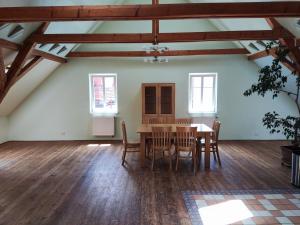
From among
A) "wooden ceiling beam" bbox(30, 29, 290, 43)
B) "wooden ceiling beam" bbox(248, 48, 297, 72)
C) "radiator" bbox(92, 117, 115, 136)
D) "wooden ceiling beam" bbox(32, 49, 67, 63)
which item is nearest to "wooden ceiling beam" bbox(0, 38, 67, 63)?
"wooden ceiling beam" bbox(32, 49, 67, 63)

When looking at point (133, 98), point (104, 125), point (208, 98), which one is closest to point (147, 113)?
point (133, 98)

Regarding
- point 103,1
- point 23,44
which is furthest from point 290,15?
point 23,44

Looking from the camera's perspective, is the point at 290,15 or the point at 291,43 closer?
the point at 290,15

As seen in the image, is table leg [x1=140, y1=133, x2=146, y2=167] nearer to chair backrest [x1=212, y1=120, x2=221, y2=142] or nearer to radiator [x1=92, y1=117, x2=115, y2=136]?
chair backrest [x1=212, y1=120, x2=221, y2=142]

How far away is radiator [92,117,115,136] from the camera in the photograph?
744 centimetres

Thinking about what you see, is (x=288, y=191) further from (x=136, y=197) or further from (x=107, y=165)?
(x=107, y=165)

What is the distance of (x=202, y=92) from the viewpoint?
764cm

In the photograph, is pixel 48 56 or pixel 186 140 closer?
pixel 186 140

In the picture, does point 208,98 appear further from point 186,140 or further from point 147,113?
point 186,140

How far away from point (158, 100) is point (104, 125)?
6.08 feet

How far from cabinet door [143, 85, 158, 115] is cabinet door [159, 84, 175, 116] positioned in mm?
172

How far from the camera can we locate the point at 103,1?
222 inches

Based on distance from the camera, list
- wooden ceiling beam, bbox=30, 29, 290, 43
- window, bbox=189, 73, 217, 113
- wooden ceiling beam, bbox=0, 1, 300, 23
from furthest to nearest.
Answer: window, bbox=189, 73, 217, 113 < wooden ceiling beam, bbox=30, 29, 290, 43 < wooden ceiling beam, bbox=0, 1, 300, 23

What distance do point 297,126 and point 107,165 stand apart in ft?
12.1
